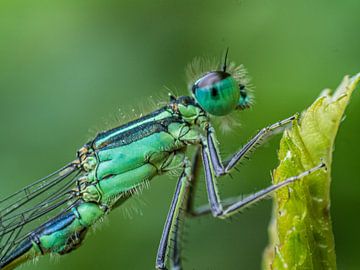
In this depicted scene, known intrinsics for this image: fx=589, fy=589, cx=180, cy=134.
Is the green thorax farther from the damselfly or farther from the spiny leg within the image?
the spiny leg

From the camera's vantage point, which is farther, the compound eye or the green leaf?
the compound eye

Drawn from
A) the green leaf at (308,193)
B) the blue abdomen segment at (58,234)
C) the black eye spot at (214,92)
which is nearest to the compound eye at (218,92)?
the black eye spot at (214,92)

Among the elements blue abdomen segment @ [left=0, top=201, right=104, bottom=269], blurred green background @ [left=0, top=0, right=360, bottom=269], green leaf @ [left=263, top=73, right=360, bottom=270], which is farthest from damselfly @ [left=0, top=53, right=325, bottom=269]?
green leaf @ [left=263, top=73, right=360, bottom=270]

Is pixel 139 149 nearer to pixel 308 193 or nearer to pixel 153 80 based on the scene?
pixel 308 193

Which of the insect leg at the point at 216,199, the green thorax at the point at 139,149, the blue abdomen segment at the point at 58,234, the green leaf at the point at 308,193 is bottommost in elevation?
the green leaf at the point at 308,193

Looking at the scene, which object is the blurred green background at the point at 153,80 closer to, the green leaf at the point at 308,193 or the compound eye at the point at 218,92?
the compound eye at the point at 218,92

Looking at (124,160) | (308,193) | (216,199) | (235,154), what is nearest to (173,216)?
(216,199)

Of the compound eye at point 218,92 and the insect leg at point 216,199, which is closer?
the insect leg at point 216,199
